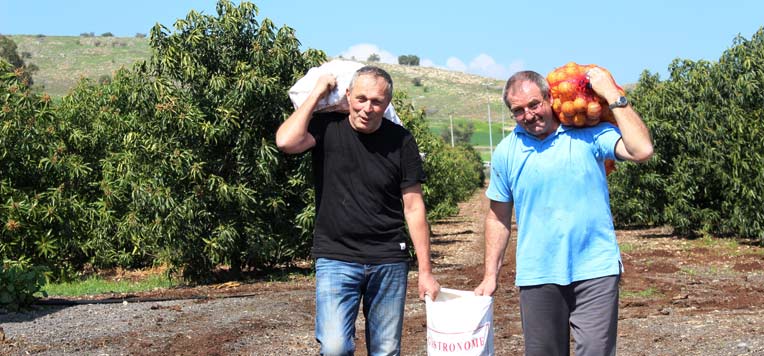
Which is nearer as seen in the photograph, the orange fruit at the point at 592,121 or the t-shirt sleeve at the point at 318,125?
the orange fruit at the point at 592,121

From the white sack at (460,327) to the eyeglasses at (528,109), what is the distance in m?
0.87

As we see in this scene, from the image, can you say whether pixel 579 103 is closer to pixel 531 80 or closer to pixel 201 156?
pixel 531 80

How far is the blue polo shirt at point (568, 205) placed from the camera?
175 inches

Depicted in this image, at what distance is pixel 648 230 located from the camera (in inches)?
1069

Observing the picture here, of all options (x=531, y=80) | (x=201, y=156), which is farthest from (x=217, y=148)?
(x=531, y=80)

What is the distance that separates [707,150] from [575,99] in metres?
17.9

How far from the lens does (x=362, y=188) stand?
471 cm

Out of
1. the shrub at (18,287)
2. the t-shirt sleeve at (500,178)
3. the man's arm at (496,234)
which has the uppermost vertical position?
the t-shirt sleeve at (500,178)

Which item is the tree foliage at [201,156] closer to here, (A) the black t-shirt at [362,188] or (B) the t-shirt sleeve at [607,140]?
(A) the black t-shirt at [362,188]

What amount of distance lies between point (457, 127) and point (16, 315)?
10168 centimetres

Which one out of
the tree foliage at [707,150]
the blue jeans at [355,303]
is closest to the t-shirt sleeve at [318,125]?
the blue jeans at [355,303]

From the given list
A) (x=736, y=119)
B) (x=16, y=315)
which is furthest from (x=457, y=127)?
(x=16, y=315)

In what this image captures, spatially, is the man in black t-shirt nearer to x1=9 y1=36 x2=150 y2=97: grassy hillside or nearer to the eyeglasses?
the eyeglasses

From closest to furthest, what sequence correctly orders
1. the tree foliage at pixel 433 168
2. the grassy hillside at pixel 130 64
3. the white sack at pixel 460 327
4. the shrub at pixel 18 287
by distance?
the white sack at pixel 460 327 < the shrub at pixel 18 287 < the tree foliage at pixel 433 168 < the grassy hillside at pixel 130 64
